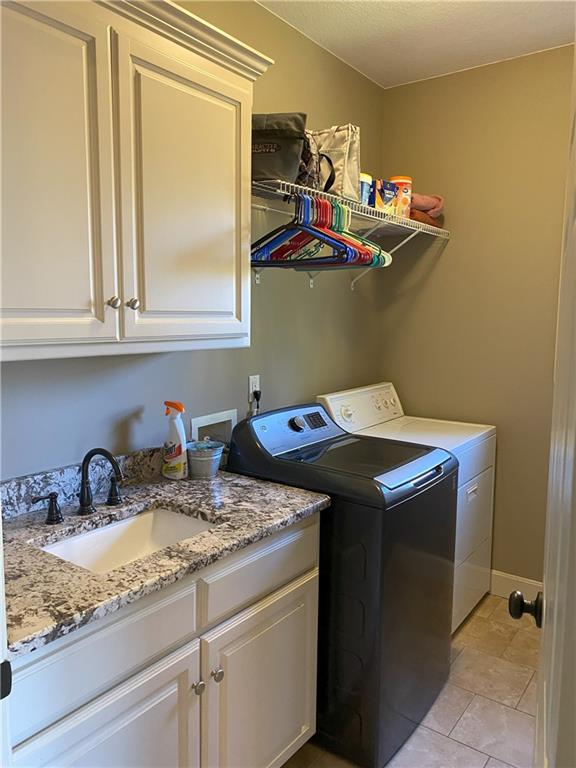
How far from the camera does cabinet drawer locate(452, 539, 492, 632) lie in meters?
2.51

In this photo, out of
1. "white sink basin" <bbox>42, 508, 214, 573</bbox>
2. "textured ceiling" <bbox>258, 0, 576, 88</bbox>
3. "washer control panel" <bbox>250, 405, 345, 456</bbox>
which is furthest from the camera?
"textured ceiling" <bbox>258, 0, 576, 88</bbox>

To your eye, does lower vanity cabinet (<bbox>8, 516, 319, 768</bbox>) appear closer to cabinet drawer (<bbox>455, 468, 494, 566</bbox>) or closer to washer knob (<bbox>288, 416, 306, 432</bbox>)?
washer knob (<bbox>288, 416, 306, 432</bbox>)

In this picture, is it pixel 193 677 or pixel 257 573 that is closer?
pixel 193 677

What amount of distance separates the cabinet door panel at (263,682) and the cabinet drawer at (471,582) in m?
0.98

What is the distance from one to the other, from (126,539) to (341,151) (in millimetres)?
1588

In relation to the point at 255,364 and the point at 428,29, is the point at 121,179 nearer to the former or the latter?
the point at 255,364

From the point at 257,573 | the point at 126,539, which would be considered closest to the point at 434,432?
the point at 257,573

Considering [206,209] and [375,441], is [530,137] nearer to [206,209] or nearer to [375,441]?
[375,441]

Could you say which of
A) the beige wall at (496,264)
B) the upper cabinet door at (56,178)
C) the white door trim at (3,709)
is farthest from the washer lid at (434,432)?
the white door trim at (3,709)

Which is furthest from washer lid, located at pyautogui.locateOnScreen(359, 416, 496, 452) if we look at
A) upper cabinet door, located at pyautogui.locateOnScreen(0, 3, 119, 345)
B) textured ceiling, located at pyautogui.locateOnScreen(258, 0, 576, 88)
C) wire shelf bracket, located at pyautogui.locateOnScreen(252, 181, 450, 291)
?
textured ceiling, located at pyautogui.locateOnScreen(258, 0, 576, 88)

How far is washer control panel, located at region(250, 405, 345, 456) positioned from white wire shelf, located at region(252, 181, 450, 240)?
80cm

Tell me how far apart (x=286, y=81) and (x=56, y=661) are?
7.41 ft

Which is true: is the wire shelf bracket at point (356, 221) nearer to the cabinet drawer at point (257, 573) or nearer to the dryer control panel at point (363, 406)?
the dryer control panel at point (363, 406)

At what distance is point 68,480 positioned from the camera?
5.37 ft
